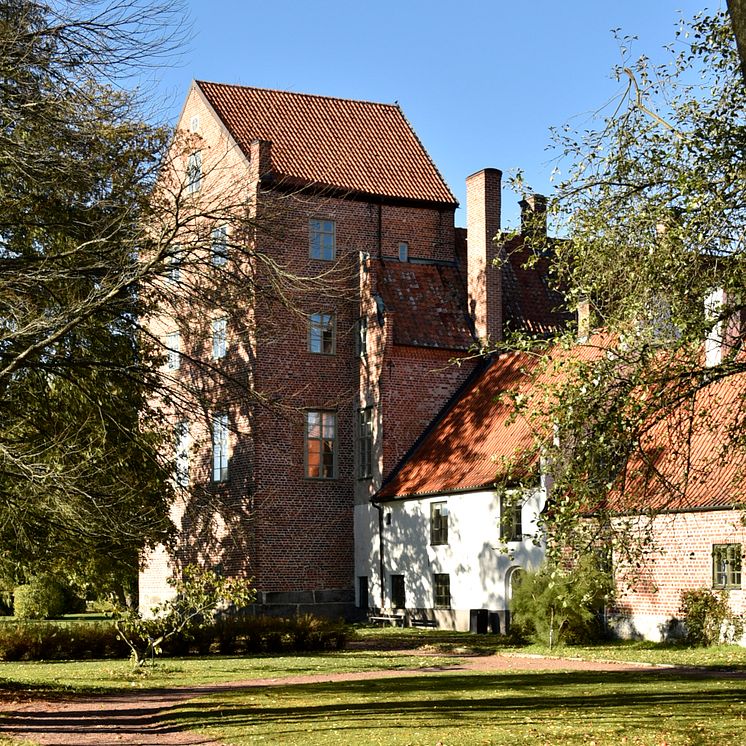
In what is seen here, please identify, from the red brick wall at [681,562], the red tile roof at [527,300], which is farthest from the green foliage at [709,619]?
the red tile roof at [527,300]

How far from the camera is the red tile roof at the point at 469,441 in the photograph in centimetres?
3447

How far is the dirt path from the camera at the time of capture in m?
14.1

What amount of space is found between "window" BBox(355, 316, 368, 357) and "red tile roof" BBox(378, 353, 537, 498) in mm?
3264

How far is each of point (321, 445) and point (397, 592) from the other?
527 centimetres

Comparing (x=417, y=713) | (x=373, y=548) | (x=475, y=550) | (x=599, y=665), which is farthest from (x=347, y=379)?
(x=417, y=713)

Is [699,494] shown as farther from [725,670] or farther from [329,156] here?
[329,156]

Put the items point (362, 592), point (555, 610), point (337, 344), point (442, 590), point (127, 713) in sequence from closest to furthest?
point (127, 713)
point (555, 610)
point (442, 590)
point (362, 592)
point (337, 344)

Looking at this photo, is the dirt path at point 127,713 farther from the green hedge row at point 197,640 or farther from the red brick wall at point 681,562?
the green hedge row at point 197,640

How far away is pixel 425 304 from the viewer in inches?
1556

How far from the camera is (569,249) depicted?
15.1 metres

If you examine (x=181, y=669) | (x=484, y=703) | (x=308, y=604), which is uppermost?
(x=484, y=703)

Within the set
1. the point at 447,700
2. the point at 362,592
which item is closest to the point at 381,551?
the point at 362,592

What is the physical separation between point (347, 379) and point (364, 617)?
7.45 m

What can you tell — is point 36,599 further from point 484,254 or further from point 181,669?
point 181,669
